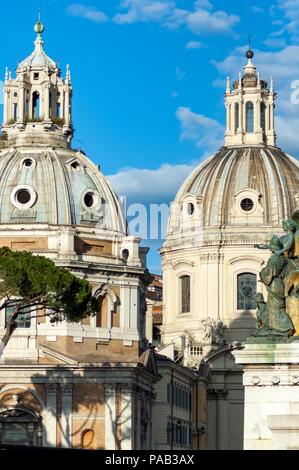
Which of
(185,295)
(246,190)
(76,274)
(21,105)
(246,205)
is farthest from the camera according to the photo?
(185,295)

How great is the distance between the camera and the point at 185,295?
110m

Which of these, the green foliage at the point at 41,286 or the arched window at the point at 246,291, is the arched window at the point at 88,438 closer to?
the green foliage at the point at 41,286

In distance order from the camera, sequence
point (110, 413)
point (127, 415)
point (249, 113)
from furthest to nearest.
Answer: point (249, 113)
point (127, 415)
point (110, 413)

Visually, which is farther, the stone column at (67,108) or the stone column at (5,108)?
the stone column at (5,108)

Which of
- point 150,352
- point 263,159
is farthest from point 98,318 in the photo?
point 263,159

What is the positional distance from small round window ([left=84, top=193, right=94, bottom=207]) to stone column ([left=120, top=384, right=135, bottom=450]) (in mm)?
13126

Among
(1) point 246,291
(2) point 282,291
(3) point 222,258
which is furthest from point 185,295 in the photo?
(2) point 282,291

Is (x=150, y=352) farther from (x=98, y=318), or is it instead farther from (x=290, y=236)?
(x=290, y=236)

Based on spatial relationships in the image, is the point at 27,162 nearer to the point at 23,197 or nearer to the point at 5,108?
the point at 23,197

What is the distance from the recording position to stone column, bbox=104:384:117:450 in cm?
7750

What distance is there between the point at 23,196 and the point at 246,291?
28006 mm

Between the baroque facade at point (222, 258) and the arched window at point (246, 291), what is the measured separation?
3.1 inches

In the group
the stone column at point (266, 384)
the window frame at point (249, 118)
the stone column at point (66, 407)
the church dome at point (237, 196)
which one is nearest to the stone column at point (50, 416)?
the stone column at point (66, 407)

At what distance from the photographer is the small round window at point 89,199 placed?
85.8m
